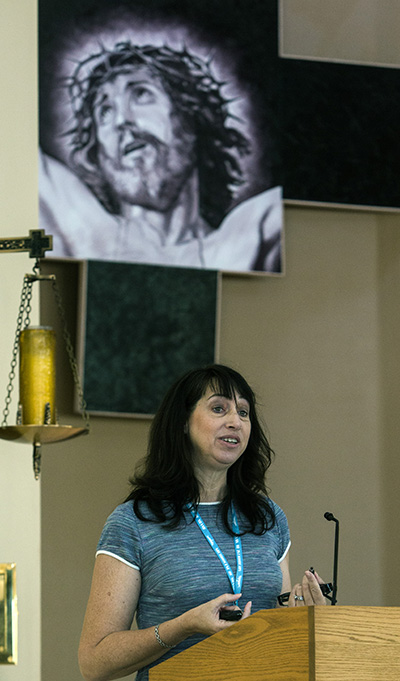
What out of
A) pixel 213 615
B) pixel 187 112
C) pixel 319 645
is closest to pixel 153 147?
pixel 187 112

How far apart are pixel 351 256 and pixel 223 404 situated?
1961 mm

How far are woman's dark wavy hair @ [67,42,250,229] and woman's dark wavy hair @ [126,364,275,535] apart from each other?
1559 mm

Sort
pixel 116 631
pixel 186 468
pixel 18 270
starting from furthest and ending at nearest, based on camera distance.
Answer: pixel 18 270, pixel 186 468, pixel 116 631

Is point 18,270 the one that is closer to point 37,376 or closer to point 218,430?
point 37,376

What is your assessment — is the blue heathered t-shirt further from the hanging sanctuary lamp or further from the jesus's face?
the jesus's face

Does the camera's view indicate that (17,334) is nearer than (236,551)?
No

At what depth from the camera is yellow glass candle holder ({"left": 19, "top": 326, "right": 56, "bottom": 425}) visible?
284 cm

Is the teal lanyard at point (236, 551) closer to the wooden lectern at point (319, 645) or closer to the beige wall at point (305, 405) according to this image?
the wooden lectern at point (319, 645)

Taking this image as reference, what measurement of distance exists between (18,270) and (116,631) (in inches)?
56.2

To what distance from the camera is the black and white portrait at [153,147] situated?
3.80 meters

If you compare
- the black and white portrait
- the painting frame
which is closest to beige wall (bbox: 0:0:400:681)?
the black and white portrait

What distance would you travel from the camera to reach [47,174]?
3760mm

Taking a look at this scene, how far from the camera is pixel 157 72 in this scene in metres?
3.98

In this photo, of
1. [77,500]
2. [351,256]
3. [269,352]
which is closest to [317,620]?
[77,500]
